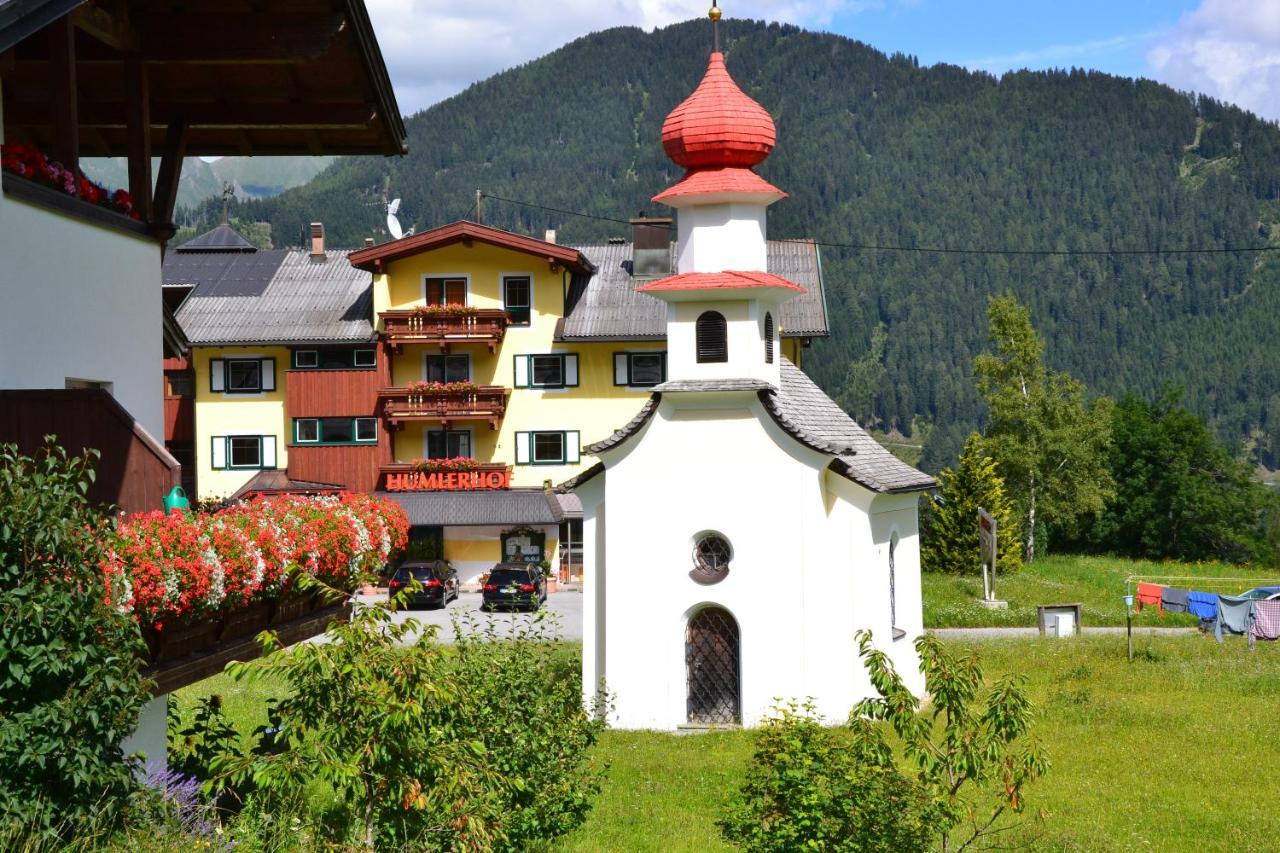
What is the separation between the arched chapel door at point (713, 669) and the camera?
25703 mm

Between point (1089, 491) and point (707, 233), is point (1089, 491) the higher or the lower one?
the lower one

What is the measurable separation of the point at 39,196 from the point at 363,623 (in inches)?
128

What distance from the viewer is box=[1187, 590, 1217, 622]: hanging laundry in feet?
126

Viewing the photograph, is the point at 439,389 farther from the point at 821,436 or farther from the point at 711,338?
the point at 821,436

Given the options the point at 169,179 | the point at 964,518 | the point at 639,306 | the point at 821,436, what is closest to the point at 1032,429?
the point at 964,518

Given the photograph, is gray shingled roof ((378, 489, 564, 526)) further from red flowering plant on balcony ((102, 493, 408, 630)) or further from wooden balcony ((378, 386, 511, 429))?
red flowering plant on balcony ((102, 493, 408, 630))

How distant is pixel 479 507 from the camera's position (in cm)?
4716

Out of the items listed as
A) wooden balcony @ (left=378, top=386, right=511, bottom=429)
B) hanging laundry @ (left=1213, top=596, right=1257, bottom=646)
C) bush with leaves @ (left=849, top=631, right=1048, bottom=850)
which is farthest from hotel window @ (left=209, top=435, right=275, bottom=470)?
bush with leaves @ (left=849, top=631, right=1048, bottom=850)

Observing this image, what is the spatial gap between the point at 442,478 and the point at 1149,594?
2144 cm

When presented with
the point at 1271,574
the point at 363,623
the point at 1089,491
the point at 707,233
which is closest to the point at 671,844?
the point at 363,623

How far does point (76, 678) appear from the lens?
8219 millimetres

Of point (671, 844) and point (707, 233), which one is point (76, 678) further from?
point (707, 233)

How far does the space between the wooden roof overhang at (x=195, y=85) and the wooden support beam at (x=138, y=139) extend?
Answer: 10 millimetres

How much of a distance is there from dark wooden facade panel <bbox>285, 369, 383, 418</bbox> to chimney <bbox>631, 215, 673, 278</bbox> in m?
9.28
